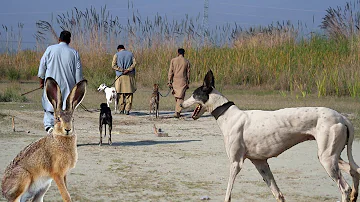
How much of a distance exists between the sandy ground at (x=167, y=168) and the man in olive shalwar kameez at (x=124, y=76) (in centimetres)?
316

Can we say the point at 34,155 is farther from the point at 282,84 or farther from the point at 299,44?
the point at 299,44

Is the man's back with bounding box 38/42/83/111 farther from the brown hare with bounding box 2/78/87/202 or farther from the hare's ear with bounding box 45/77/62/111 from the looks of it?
the hare's ear with bounding box 45/77/62/111

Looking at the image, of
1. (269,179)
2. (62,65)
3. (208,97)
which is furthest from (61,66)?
(269,179)

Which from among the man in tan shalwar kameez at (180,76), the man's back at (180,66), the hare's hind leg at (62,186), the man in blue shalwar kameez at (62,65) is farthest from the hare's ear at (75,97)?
the man's back at (180,66)

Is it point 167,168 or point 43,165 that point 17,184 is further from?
point 167,168

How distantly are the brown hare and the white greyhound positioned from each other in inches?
92.3

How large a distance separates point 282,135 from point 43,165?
291 cm

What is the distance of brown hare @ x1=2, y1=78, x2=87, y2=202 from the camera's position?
5.06 metres

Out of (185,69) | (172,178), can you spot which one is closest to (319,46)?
(185,69)

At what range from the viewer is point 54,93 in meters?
5.04

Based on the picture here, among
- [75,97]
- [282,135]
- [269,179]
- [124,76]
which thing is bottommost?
[124,76]

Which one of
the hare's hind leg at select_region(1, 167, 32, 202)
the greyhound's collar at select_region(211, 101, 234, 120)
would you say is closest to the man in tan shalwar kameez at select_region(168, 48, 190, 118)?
the greyhound's collar at select_region(211, 101, 234, 120)

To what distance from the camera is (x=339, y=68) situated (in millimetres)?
24328

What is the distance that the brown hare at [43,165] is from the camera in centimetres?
506
